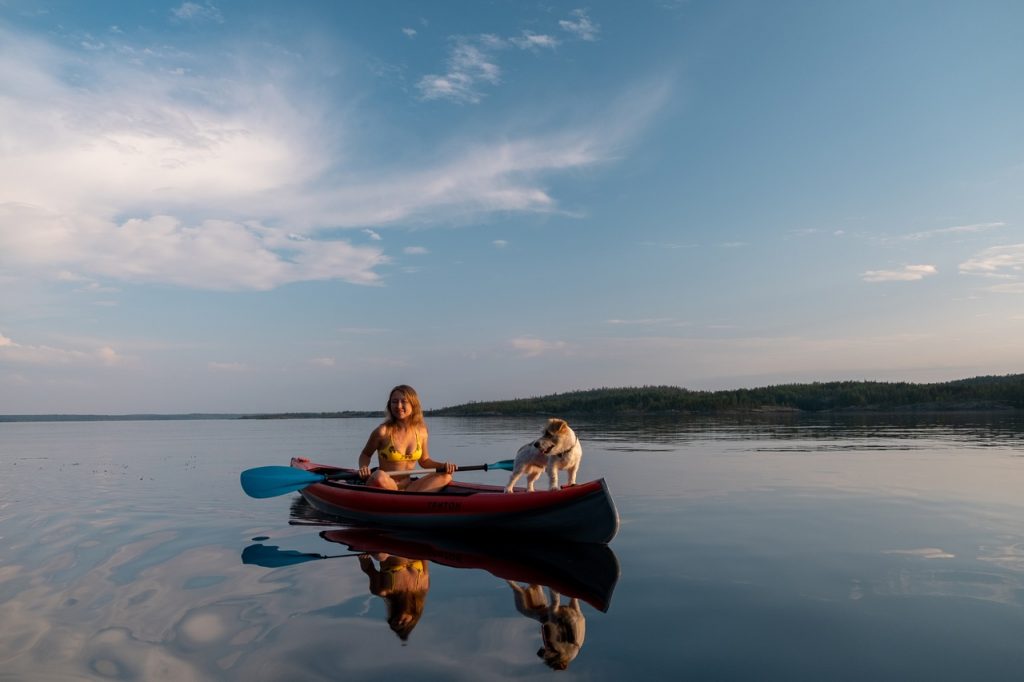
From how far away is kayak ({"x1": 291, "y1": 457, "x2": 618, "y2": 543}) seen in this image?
771 cm

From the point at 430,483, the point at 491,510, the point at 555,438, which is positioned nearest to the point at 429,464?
the point at 430,483

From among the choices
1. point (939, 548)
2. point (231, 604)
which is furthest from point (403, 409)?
point (939, 548)

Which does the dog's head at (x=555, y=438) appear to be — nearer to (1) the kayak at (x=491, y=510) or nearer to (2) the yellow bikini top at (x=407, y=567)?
(1) the kayak at (x=491, y=510)

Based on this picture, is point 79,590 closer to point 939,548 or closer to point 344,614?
point 344,614

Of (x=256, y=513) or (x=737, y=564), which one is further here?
(x=256, y=513)

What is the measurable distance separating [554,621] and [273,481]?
7434 millimetres

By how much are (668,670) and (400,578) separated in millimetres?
3353

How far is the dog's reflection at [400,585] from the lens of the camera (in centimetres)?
527

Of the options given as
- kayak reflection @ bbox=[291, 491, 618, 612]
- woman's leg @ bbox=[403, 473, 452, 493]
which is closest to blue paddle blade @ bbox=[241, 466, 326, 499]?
kayak reflection @ bbox=[291, 491, 618, 612]

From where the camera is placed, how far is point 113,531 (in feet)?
31.3

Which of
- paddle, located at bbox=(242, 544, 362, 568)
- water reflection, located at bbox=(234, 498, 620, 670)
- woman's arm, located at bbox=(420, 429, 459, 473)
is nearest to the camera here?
water reflection, located at bbox=(234, 498, 620, 670)

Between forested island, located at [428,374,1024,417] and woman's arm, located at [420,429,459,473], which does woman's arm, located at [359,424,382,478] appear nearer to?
woman's arm, located at [420,429,459,473]

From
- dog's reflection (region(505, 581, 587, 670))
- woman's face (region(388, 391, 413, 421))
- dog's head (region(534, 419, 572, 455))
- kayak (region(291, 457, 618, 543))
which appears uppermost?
woman's face (region(388, 391, 413, 421))

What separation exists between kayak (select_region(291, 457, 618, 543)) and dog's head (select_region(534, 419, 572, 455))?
56cm
